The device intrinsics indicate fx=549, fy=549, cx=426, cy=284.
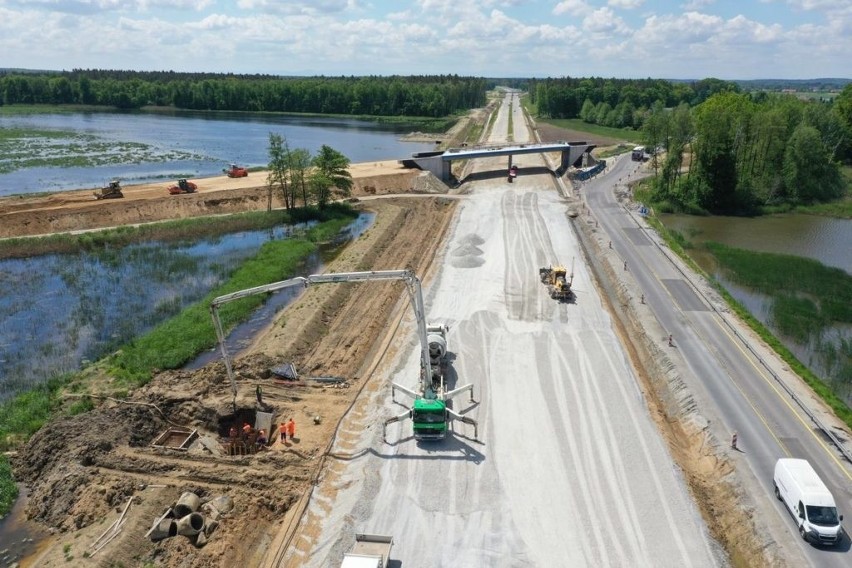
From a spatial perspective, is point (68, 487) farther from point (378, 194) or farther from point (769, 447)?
point (378, 194)

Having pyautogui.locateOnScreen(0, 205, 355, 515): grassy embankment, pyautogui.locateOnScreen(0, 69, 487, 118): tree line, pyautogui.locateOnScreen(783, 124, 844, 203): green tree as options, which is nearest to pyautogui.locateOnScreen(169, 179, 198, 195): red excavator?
pyautogui.locateOnScreen(0, 205, 355, 515): grassy embankment

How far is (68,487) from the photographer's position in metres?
21.0

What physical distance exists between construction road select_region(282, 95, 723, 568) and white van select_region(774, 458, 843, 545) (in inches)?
119

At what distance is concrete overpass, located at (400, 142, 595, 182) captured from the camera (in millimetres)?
72938

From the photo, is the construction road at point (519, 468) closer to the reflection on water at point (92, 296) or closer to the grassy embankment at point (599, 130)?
the reflection on water at point (92, 296)

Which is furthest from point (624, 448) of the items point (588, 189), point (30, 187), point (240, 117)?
point (240, 117)

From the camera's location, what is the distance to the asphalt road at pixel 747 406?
19.4 metres

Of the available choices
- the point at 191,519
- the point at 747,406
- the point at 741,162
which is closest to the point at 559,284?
the point at 747,406

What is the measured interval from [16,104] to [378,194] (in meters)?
172

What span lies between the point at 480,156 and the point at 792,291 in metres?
42.2

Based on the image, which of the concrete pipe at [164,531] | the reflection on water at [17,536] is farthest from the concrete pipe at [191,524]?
the reflection on water at [17,536]

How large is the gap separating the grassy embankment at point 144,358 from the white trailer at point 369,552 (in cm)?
1393

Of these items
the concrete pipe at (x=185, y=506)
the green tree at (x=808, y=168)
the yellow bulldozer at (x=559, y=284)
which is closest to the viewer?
the concrete pipe at (x=185, y=506)

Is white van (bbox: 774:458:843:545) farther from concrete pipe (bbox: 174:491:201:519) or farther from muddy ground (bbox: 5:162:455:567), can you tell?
concrete pipe (bbox: 174:491:201:519)
